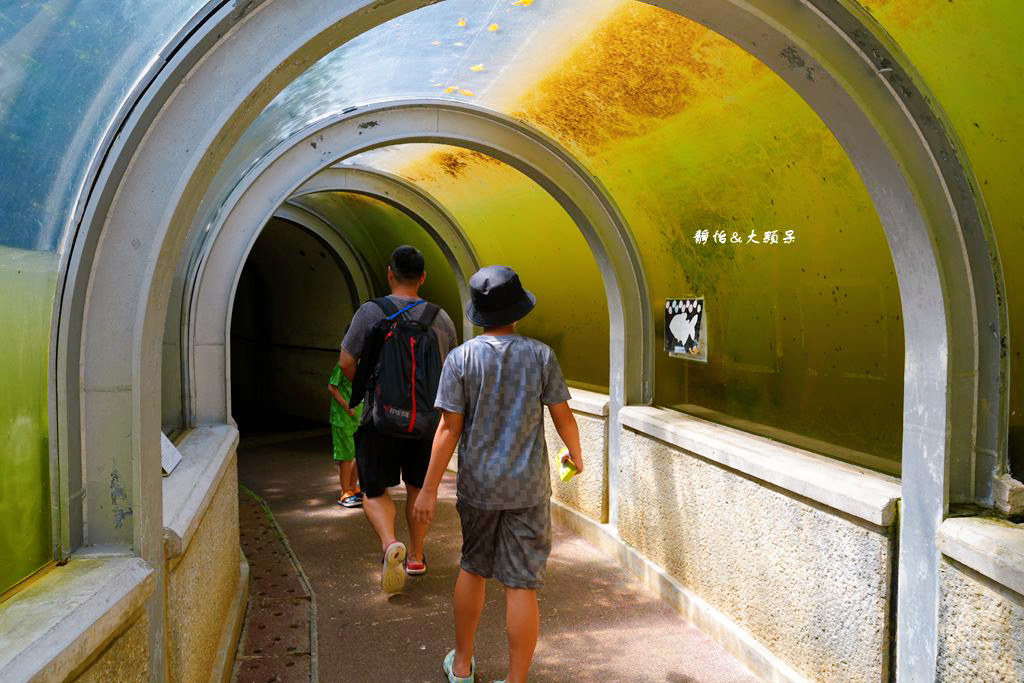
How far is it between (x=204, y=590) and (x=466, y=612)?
1.11 metres

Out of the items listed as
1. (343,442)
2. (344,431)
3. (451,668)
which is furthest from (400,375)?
(343,442)

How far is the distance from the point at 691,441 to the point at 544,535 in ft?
4.84

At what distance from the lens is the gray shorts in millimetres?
3537

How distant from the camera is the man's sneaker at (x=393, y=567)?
15.5 feet

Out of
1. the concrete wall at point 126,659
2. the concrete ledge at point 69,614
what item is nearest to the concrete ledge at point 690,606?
the concrete wall at point 126,659

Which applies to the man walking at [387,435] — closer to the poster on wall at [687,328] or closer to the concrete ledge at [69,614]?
the poster on wall at [687,328]

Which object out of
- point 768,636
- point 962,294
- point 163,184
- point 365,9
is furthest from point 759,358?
point 163,184

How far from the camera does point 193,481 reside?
352 centimetres

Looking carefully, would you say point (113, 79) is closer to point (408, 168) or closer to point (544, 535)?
point (544, 535)

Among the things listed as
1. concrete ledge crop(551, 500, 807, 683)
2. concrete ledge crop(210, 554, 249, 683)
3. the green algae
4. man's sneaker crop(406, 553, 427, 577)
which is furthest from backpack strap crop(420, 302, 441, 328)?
the green algae

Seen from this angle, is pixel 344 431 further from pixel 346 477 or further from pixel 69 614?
pixel 69 614

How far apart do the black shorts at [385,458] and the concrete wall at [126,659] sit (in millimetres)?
2630

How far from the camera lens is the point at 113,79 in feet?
7.32

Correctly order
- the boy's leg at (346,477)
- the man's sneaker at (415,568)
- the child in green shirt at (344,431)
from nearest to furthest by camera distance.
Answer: the man's sneaker at (415,568) < the child in green shirt at (344,431) < the boy's leg at (346,477)
